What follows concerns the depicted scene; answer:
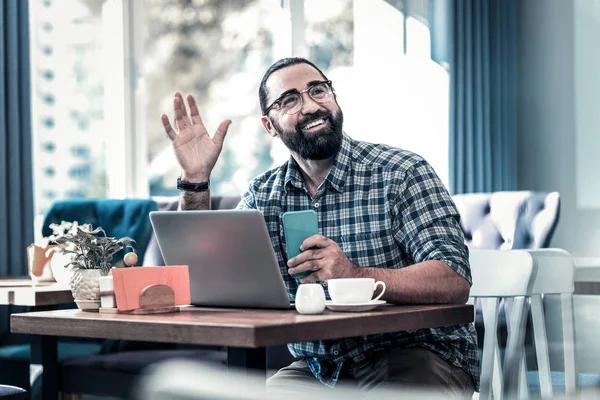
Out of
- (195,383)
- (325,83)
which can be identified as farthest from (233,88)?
(195,383)

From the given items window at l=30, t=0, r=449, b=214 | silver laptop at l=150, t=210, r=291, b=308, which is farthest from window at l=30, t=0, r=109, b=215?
silver laptop at l=150, t=210, r=291, b=308

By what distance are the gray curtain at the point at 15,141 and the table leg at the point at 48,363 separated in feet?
5.43

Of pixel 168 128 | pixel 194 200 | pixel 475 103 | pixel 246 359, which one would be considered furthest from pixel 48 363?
pixel 475 103

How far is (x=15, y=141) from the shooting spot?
3516 mm

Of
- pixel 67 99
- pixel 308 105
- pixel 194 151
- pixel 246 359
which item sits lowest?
pixel 246 359

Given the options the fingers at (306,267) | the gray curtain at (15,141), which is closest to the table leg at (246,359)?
the fingers at (306,267)

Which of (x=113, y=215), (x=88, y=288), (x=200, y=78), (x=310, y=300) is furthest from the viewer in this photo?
(x=200, y=78)

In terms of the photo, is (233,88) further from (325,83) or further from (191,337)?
(191,337)

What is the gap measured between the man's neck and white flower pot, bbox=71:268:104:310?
1.81ft

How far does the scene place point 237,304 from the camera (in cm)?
158

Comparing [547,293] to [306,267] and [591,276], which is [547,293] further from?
[591,276]

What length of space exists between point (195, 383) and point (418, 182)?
2.35 feet

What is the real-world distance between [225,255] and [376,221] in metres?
0.43

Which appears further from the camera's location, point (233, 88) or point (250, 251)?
point (233, 88)
